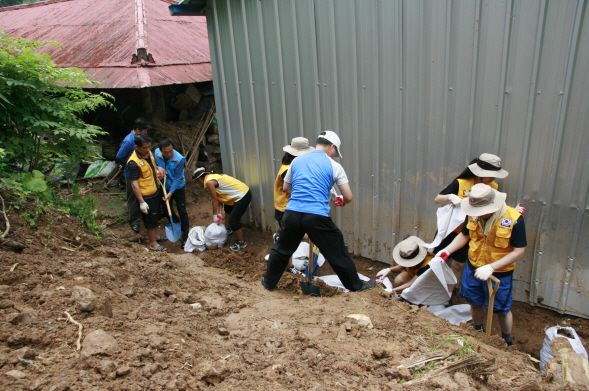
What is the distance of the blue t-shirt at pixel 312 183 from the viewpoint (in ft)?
12.4

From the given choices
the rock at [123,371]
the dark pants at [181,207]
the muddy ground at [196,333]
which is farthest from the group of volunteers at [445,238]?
the rock at [123,371]

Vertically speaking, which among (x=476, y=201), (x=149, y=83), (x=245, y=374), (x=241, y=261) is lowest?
(x=241, y=261)

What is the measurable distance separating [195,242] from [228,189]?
3.08ft

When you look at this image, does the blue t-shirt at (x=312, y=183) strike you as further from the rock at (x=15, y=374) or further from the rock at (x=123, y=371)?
the rock at (x=15, y=374)

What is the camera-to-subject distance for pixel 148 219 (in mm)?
5688

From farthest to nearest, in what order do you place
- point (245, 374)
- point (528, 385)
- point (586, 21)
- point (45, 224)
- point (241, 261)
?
point (241, 261)
point (45, 224)
point (586, 21)
point (245, 374)
point (528, 385)

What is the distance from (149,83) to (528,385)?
6718 millimetres

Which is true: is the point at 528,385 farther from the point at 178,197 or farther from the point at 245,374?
the point at 178,197

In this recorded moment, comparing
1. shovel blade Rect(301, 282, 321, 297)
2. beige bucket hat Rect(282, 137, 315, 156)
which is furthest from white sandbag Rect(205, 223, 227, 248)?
shovel blade Rect(301, 282, 321, 297)

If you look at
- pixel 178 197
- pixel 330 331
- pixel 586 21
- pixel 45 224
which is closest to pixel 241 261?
pixel 178 197

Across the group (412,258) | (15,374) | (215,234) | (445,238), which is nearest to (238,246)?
(215,234)

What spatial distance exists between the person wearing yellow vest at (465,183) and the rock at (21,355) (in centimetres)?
354

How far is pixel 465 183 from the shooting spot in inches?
155

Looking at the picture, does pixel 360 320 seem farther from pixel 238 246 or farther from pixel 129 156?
pixel 129 156
